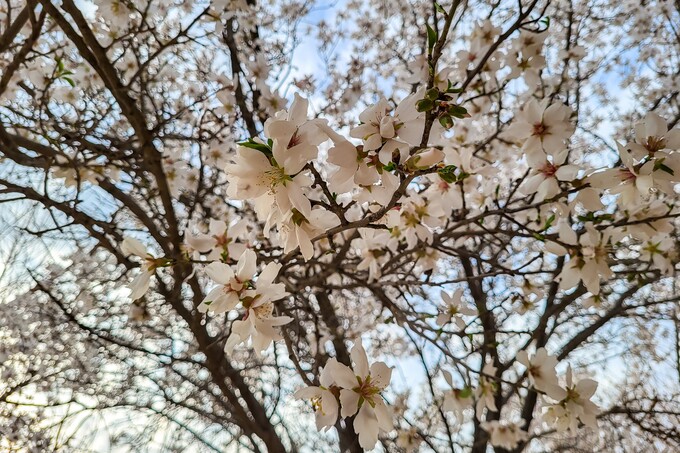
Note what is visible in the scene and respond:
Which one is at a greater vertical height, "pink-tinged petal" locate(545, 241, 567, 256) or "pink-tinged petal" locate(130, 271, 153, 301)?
"pink-tinged petal" locate(545, 241, 567, 256)

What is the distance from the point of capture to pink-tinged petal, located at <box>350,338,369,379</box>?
40.8 inches

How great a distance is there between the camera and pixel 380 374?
103cm

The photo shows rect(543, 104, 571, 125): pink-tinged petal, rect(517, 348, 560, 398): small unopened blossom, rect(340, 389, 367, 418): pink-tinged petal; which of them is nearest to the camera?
rect(340, 389, 367, 418): pink-tinged petal

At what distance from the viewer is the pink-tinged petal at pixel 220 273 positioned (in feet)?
3.26

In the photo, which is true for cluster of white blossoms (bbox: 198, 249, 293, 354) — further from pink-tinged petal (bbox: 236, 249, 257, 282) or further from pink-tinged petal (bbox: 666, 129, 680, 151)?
pink-tinged petal (bbox: 666, 129, 680, 151)

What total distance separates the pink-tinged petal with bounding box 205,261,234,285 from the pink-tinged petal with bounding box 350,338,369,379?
13.5 inches

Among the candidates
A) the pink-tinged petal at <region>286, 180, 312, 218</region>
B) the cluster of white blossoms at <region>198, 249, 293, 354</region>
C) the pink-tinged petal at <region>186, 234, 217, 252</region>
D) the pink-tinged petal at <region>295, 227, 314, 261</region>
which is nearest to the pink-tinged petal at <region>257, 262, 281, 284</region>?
the cluster of white blossoms at <region>198, 249, 293, 354</region>

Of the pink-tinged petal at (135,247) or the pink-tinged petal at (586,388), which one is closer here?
the pink-tinged petal at (135,247)

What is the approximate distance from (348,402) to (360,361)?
10cm

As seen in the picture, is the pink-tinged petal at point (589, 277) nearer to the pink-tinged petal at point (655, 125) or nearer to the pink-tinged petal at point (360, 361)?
the pink-tinged petal at point (655, 125)

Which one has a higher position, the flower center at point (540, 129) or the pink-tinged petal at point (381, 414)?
the flower center at point (540, 129)

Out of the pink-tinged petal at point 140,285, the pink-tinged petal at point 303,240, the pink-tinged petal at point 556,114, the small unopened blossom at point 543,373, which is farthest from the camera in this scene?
the small unopened blossom at point 543,373

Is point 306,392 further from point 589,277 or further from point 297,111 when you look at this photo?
point 589,277

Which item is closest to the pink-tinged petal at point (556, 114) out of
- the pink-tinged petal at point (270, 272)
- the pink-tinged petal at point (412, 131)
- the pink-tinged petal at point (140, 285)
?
the pink-tinged petal at point (412, 131)
